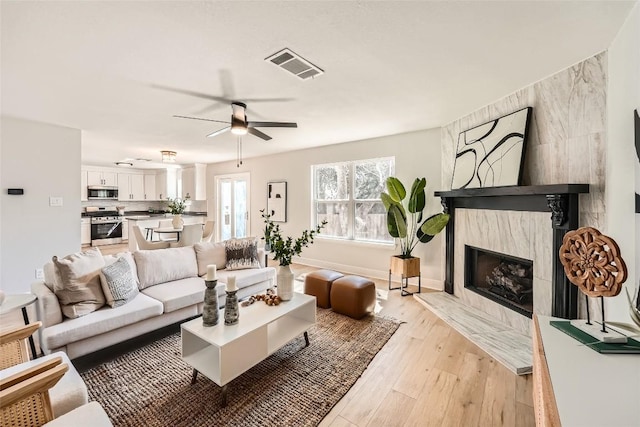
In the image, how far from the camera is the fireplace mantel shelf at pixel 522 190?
6.77 feet

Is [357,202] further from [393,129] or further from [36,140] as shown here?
[36,140]

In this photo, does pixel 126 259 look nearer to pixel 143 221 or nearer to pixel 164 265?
pixel 164 265

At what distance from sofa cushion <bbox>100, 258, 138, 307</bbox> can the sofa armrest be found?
12.3 inches

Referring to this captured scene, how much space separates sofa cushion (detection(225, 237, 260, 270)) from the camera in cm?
350

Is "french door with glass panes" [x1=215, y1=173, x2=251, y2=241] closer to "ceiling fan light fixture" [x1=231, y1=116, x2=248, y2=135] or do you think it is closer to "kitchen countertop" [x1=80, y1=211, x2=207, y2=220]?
"kitchen countertop" [x1=80, y1=211, x2=207, y2=220]

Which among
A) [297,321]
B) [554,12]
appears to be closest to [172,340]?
[297,321]

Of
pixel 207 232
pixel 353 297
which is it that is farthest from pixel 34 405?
pixel 207 232

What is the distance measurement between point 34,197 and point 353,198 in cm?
472

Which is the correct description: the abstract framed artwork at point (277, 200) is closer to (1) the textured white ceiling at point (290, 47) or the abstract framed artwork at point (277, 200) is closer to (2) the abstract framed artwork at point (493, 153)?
(1) the textured white ceiling at point (290, 47)

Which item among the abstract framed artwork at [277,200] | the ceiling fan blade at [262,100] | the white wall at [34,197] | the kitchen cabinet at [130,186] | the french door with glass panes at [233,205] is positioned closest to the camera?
the ceiling fan blade at [262,100]

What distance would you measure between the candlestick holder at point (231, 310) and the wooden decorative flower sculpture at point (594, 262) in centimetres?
206

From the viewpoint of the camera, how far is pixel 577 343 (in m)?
1.26

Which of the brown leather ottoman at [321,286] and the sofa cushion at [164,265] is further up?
the sofa cushion at [164,265]

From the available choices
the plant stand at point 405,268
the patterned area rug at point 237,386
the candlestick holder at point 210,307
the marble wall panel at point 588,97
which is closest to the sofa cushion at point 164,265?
the patterned area rug at point 237,386
